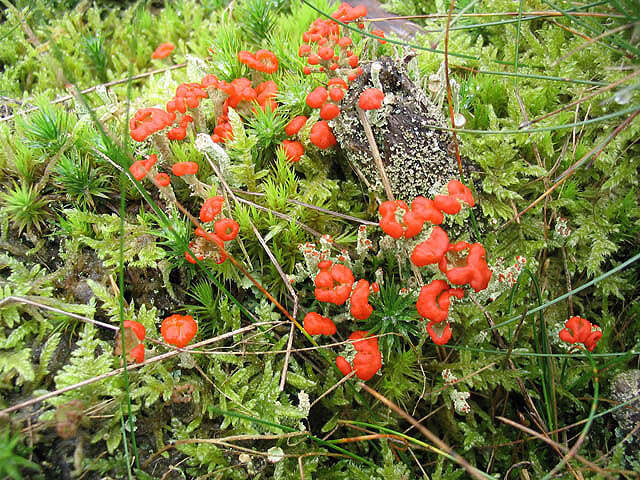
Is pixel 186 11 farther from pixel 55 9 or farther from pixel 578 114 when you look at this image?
pixel 578 114

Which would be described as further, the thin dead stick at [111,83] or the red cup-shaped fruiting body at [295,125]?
the thin dead stick at [111,83]

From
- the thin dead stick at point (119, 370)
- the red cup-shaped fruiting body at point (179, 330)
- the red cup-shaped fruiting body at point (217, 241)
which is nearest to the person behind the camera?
the thin dead stick at point (119, 370)

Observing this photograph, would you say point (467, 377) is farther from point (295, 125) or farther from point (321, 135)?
point (295, 125)

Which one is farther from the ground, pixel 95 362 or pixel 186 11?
pixel 186 11

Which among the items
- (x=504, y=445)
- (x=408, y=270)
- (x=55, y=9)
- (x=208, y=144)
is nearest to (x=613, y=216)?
(x=408, y=270)

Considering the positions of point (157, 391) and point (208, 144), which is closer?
point (157, 391)

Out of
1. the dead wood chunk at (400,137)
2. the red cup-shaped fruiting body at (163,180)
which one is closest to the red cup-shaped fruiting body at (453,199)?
the dead wood chunk at (400,137)

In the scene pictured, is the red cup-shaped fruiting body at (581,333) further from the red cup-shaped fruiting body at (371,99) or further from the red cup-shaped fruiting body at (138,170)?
the red cup-shaped fruiting body at (138,170)
